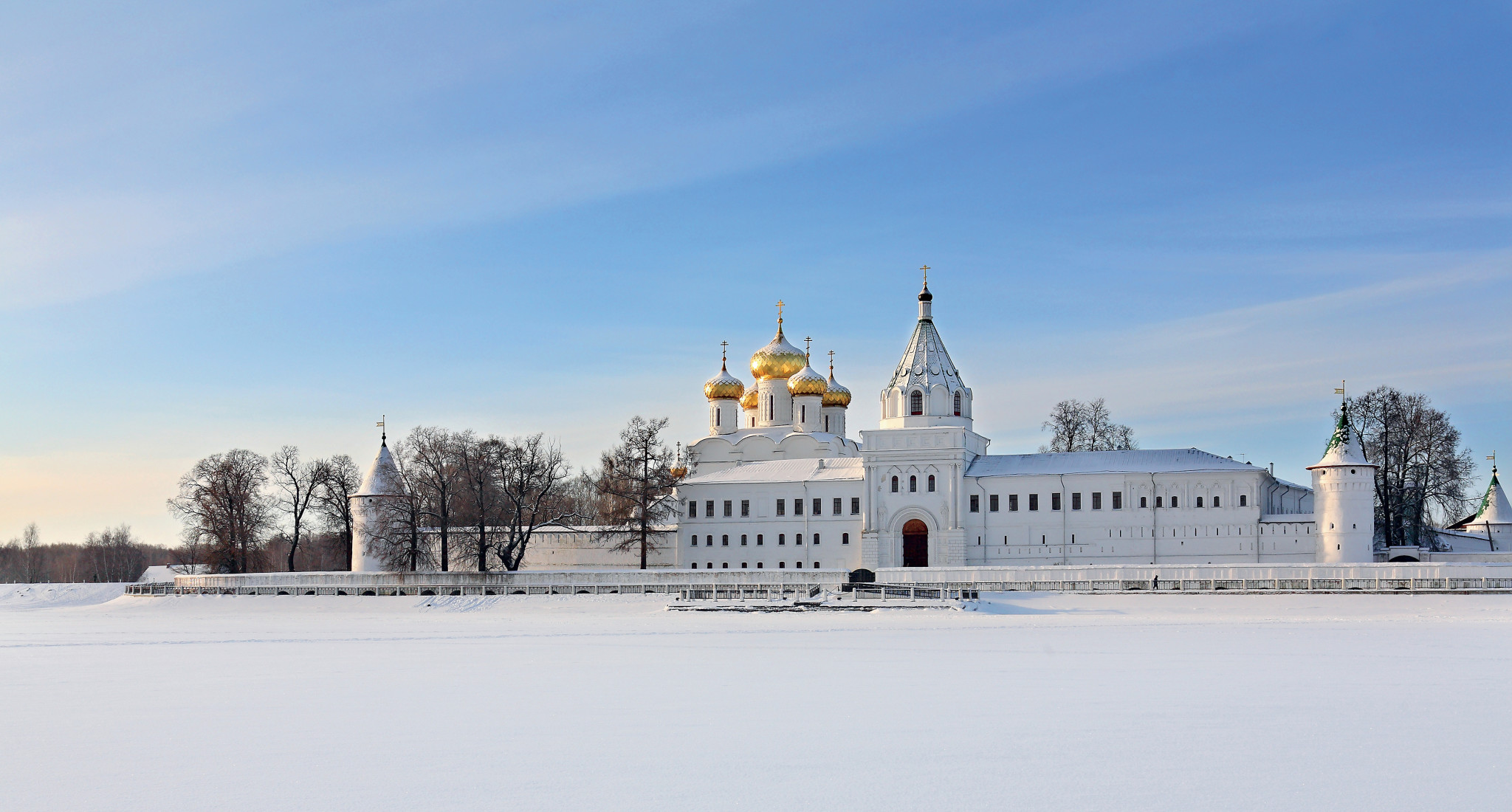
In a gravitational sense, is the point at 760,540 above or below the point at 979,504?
below

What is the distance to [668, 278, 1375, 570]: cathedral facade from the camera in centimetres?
4800

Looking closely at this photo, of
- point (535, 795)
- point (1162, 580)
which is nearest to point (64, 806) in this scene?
point (535, 795)

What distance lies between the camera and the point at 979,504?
51906mm

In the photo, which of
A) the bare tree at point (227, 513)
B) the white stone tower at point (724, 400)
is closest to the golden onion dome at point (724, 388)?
the white stone tower at point (724, 400)

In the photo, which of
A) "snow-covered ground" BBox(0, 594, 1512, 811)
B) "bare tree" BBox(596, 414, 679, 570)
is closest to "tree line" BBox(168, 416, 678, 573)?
"bare tree" BBox(596, 414, 679, 570)

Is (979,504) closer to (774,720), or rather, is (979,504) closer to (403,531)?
(403,531)

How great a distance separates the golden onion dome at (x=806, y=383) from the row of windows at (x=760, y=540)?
9520 millimetres

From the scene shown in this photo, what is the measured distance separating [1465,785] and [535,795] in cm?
720

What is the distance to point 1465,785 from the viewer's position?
10.2 metres

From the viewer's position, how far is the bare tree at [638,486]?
2103 inches

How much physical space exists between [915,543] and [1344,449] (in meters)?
16.0

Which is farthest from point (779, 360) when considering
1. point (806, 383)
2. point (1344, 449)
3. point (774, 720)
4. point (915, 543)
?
point (774, 720)

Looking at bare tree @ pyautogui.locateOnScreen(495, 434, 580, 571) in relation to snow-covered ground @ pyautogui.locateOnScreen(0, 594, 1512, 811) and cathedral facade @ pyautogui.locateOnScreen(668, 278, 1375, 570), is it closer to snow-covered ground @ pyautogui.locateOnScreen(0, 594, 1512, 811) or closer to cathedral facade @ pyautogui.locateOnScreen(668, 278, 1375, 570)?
cathedral facade @ pyautogui.locateOnScreen(668, 278, 1375, 570)

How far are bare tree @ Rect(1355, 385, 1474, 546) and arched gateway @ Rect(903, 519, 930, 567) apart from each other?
16826mm
